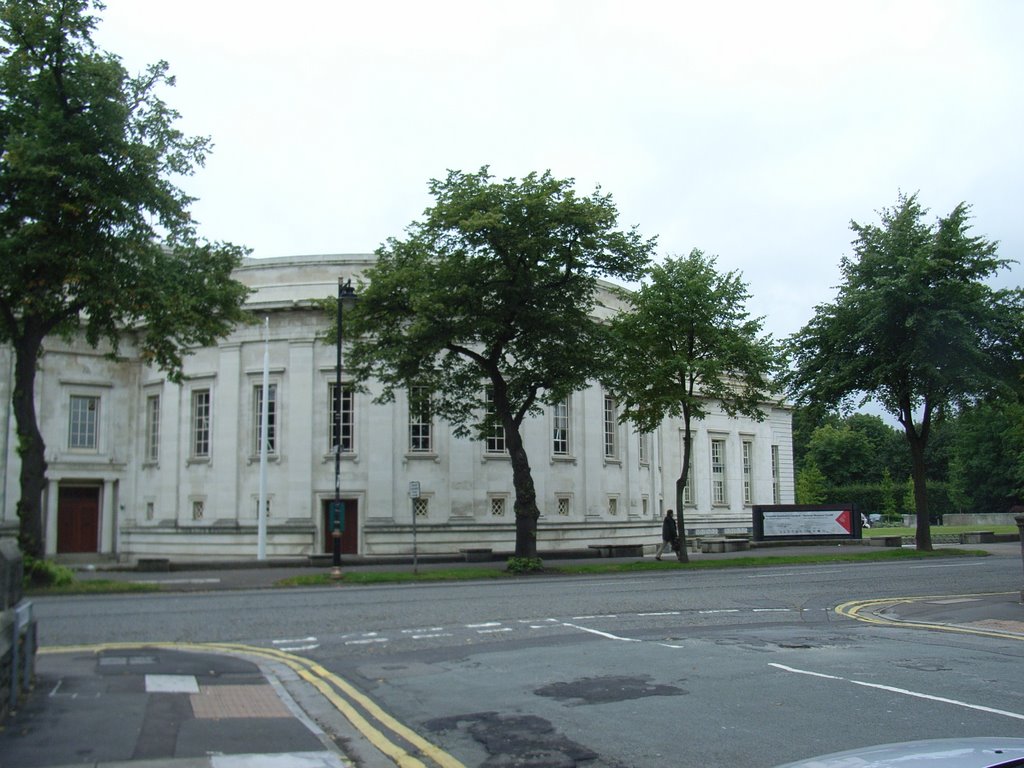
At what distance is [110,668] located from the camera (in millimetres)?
10656

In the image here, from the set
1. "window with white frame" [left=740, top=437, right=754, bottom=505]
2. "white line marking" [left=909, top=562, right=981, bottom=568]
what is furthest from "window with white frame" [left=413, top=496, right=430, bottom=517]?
"window with white frame" [left=740, top=437, right=754, bottom=505]

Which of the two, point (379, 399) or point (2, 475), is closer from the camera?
point (379, 399)

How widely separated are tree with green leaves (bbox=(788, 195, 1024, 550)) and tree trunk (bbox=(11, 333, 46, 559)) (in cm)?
2785

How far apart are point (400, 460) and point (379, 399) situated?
268 inches

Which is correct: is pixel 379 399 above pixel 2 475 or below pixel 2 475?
above

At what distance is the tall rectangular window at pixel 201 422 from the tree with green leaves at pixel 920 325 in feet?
81.7

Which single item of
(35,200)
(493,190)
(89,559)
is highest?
(493,190)

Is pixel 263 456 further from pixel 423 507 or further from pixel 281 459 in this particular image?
pixel 423 507

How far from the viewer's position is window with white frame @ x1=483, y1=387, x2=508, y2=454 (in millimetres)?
33031

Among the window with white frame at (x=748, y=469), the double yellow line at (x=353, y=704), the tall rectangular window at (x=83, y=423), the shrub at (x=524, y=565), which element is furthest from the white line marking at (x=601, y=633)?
the window with white frame at (x=748, y=469)

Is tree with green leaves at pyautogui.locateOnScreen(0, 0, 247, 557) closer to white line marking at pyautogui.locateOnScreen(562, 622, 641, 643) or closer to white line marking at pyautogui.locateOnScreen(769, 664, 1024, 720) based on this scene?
white line marking at pyautogui.locateOnScreen(562, 622, 641, 643)

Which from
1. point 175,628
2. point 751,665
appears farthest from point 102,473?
point 751,665

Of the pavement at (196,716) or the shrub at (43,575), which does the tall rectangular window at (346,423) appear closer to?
the shrub at (43,575)

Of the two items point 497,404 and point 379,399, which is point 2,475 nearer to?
point 379,399
